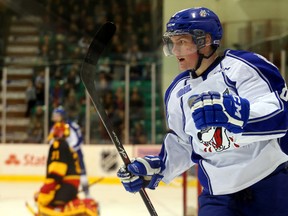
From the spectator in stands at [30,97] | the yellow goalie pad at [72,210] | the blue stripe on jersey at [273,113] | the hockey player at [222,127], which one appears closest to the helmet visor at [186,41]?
the hockey player at [222,127]

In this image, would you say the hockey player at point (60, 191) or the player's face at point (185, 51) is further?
the hockey player at point (60, 191)

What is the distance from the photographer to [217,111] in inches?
48.1

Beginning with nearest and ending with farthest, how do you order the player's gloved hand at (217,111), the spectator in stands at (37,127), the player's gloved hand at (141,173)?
1. the player's gloved hand at (217,111)
2. the player's gloved hand at (141,173)
3. the spectator in stands at (37,127)

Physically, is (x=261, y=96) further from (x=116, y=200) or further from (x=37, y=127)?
(x=37, y=127)

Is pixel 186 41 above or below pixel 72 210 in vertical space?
above

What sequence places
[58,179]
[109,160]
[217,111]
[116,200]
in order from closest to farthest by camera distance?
1. [217,111]
2. [58,179]
3. [116,200]
4. [109,160]

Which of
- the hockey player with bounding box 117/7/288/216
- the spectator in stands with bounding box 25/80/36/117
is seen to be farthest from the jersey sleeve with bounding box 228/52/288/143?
the spectator in stands with bounding box 25/80/36/117

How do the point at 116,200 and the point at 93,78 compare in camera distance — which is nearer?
the point at 93,78

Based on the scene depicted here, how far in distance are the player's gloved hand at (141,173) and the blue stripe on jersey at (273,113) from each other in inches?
18.3

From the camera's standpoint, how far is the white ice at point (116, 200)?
4.27 m

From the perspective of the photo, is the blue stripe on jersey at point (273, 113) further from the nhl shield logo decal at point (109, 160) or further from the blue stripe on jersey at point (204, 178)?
the nhl shield logo decal at point (109, 160)

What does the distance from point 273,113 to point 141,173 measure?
1.85 feet

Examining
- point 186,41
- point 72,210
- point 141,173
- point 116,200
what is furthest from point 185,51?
point 116,200

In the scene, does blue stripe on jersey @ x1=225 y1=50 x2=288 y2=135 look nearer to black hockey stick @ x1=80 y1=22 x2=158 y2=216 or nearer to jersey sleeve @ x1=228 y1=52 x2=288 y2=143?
jersey sleeve @ x1=228 y1=52 x2=288 y2=143
